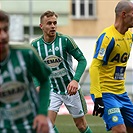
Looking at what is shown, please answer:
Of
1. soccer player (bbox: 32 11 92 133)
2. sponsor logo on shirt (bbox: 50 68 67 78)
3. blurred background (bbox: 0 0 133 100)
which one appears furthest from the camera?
blurred background (bbox: 0 0 133 100)

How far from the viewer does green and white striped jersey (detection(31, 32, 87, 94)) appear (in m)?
10.4

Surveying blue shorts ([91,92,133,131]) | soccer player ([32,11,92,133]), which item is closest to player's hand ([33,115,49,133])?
blue shorts ([91,92,133,131])

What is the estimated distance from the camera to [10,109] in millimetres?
6430

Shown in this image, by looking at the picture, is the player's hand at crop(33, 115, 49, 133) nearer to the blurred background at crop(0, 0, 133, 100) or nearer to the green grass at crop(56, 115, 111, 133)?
the green grass at crop(56, 115, 111, 133)

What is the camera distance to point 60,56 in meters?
10.5

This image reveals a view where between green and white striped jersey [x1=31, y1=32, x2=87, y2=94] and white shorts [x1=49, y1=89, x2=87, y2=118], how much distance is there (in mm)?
224

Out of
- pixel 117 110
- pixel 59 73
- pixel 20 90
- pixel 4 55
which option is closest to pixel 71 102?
pixel 59 73

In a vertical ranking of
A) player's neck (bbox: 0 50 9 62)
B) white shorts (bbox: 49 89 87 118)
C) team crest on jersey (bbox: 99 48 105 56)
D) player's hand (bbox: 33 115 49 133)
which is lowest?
white shorts (bbox: 49 89 87 118)

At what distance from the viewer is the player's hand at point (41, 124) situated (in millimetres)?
6227

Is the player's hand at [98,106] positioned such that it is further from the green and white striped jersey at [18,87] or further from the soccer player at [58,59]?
the green and white striped jersey at [18,87]

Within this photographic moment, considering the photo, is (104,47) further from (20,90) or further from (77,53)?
(20,90)

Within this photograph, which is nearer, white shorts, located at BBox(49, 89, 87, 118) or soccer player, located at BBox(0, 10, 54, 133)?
soccer player, located at BBox(0, 10, 54, 133)

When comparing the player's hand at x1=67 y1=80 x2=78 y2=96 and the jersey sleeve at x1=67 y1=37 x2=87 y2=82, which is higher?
the jersey sleeve at x1=67 y1=37 x2=87 y2=82

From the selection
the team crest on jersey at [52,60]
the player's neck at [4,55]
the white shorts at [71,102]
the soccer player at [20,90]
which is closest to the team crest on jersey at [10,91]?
the soccer player at [20,90]
